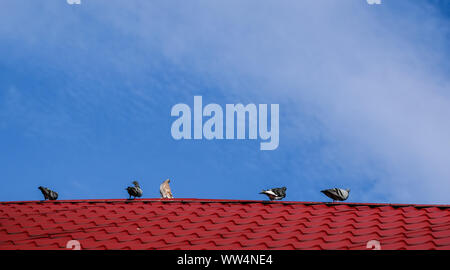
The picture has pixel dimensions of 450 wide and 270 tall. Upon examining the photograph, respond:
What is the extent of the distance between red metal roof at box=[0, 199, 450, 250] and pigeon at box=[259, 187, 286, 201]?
1.61ft

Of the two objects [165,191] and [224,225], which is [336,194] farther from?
[165,191]

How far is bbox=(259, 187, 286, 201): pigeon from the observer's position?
1111 cm

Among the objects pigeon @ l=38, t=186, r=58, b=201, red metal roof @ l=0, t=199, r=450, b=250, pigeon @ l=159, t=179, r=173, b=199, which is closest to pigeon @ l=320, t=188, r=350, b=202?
red metal roof @ l=0, t=199, r=450, b=250

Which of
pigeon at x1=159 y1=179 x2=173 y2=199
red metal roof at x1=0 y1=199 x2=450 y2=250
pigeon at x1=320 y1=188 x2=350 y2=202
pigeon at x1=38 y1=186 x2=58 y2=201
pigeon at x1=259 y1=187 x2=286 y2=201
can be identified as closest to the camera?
red metal roof at x1=0 y1=199 x2=450 y2=250

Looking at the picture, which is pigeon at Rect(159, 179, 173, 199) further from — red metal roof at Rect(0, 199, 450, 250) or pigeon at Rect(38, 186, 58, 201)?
pigeon at Rect(38, 186, 58, 201)

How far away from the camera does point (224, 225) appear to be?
9258 millimetres

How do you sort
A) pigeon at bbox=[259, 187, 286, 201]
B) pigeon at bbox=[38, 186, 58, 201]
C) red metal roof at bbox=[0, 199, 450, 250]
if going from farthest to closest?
pigeon at bbox=[38, 186, 58, 201]
pigeon at bbox=[259, 187, 286, 201]
red metal roof at bbox=[0, 199, 450, 250]

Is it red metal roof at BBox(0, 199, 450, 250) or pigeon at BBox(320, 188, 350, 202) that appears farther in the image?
pigeon at BBox(320, 188, 350, 202)

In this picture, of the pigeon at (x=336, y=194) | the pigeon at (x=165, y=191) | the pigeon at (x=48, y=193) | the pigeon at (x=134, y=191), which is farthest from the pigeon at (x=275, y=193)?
the pigeon at (x=48, y=193)

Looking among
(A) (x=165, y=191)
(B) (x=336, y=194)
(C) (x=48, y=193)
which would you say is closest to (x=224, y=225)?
(B) (x=336, y=194)

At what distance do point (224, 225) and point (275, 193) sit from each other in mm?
2122

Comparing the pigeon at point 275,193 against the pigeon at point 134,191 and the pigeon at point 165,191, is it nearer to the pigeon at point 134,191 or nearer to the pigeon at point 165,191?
the pigeon at point 165,191

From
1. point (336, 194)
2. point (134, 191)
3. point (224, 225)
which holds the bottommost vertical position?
point (224, 225)
